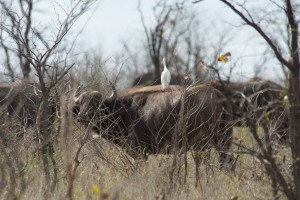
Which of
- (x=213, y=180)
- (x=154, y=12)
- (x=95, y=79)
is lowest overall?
(x=213, y=180)

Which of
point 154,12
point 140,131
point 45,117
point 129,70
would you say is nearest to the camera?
point 45,117

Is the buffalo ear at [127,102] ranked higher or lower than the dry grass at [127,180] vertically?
higher

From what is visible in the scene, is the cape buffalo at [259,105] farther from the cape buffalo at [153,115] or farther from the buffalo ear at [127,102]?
the buffalo ear at [127,102]

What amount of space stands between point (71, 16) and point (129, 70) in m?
22.3

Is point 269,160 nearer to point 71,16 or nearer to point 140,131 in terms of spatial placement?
point 71,16

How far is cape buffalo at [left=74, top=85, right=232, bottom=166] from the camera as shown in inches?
319

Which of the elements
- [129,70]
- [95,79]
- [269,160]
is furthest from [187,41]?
[269,160]

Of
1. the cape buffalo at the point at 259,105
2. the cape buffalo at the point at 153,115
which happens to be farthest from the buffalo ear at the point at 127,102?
the cape buffalo at the point at 259,105

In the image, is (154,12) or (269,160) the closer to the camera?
(269,160)

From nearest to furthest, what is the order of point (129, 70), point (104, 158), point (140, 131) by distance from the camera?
1. point (104, 158)
2. point (140, 131)
3. point (129, 70)

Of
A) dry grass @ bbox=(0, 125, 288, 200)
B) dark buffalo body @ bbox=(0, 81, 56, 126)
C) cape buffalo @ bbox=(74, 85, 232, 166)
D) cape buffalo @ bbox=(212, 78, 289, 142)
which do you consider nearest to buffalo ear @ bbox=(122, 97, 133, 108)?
cape buffalo @ bbox=(74, 85, 232, 166)

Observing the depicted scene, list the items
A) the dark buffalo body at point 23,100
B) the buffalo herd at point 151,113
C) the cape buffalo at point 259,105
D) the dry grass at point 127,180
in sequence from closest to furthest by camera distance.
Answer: the cape buffalo at point 259,105 < the dry grass at point 127,180 < the dark buffalo body at point 23,100 < the buffalo herd at point 151,113

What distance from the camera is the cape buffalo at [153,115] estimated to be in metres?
8.10

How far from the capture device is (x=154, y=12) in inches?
1056
